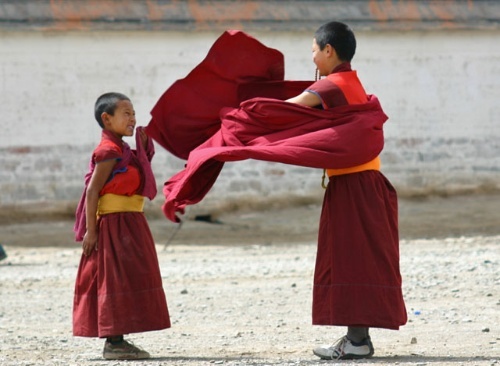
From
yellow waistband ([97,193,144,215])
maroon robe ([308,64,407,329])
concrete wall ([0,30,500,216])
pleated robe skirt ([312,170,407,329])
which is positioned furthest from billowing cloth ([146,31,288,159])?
concrete wall ([0,30,500,216])

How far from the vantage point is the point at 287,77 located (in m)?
16.5

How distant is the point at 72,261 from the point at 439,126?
6.38 meters

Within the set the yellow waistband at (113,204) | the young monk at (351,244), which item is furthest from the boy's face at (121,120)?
the young monk at (351,244)

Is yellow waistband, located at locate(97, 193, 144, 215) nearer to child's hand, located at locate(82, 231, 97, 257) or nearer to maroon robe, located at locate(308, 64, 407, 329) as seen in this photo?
child's hand, located at locate(82, 231, 97, 257)

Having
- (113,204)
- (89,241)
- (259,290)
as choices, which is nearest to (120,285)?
(89,241)

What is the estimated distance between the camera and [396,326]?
625cm

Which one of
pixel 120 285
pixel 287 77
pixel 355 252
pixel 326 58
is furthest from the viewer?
pixel 287 77

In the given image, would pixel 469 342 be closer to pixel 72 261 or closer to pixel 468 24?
pixel 72 261

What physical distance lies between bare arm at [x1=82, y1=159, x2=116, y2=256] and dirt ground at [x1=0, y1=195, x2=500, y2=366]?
2.31 ft

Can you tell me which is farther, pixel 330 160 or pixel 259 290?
pixel 259 290

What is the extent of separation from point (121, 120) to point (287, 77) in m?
9.73

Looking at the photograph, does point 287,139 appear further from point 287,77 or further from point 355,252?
point 287,77

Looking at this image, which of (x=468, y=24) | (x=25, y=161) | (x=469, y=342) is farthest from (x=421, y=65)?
(x=469, y=342)

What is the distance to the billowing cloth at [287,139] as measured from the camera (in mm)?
6215
